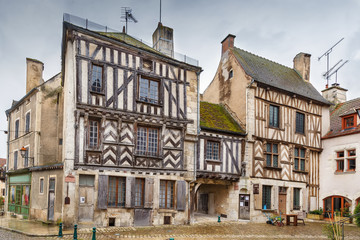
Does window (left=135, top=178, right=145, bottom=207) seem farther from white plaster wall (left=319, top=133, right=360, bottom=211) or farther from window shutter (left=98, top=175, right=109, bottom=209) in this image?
white plaster wall (left=319, top=133, right=360, bottom=211)

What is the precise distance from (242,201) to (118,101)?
7.83 m

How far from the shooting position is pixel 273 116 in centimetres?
1695

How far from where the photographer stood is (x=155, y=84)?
13.4 meters

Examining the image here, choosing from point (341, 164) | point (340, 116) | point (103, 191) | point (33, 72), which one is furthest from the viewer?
point (340, 116)

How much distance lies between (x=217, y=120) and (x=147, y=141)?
175 inches

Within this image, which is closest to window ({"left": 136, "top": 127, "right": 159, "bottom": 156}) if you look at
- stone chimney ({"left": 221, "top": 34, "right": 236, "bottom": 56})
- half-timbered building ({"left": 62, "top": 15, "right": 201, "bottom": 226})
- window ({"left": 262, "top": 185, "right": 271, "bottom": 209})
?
half-timbered building ({"left": 62, "top": 15, "right": 201, "bottom": 226})

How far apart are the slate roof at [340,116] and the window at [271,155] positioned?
12.6 ft

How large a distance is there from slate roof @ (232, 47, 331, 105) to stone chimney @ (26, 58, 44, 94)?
11.1m

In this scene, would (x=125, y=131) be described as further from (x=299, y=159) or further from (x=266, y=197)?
(x=299, y=159)

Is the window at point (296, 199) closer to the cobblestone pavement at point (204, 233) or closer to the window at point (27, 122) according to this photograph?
the cobblestone pavement at point (204, 233)

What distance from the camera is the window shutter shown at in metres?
11.4

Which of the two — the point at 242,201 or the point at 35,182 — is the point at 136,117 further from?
the point at 242,201

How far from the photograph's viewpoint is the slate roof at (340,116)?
56.7 feet

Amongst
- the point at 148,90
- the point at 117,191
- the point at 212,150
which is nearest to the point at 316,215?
the point at 212,150
